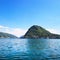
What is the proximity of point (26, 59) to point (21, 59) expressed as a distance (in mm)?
1374

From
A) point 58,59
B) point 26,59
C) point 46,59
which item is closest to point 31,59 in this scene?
point 26,59

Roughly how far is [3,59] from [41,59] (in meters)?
9.76

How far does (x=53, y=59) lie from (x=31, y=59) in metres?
5.75

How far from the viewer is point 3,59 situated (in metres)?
36.1

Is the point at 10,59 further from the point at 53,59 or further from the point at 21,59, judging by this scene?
the point at 53,59

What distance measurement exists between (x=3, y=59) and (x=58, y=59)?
1426 cm

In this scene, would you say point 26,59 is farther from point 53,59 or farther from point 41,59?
point 53,59

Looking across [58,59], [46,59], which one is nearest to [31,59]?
[46,59]

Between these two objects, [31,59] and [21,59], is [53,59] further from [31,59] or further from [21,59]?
[21,59]

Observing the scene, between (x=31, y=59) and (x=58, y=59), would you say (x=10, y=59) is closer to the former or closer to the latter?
(x=31, y=59)

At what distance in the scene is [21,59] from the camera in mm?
36938

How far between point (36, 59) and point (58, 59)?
5786 mm

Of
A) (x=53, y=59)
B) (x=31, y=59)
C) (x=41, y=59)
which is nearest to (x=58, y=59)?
(x=53, y=59)

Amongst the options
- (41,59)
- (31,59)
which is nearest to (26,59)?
(31,59)
